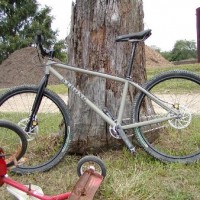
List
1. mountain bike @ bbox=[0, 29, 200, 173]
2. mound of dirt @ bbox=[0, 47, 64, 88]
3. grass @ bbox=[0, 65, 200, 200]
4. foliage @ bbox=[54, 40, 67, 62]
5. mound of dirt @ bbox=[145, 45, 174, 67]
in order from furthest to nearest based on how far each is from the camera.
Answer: foliage @ bbox=[54, 40, 67, 62], mound of dirt @ bbox=[145, 45, 174, 67], mound of dirt @ bbox=[0, 47, 64, 88], mountain bike @ bbox=[0, 29, 200, 173], grass @ bbox=[0, 65, 200, 200]

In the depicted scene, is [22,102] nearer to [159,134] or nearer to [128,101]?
[128,101]

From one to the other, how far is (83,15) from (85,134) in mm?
1123

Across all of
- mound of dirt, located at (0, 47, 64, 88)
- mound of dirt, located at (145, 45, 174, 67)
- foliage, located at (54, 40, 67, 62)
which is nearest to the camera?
mound of dirt, located at (0, 47, 64, 88)

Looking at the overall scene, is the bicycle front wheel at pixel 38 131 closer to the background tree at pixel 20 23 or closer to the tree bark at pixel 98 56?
the tree bark at pixel 98 56

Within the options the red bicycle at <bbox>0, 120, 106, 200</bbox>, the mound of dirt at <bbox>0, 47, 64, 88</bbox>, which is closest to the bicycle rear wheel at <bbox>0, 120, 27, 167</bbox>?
the red bicycle at <bbox>0, 120, 106, 200</bbox>

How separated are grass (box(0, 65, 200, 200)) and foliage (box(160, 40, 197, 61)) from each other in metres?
17.4

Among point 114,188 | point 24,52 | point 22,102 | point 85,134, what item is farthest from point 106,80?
point 24,52

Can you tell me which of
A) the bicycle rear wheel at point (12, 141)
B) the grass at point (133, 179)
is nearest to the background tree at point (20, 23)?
the bicycle rear wheel at point (12, 141)

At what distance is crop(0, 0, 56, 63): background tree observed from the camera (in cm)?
2112

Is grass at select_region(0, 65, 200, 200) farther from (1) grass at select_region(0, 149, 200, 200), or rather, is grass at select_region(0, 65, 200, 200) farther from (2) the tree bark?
(2) the tree bark

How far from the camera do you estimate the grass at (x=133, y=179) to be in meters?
3.07

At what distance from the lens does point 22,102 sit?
405 centimetres

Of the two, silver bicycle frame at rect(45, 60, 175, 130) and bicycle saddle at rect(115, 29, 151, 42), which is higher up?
bicycle saddle at rect(115, 29, 151, 42)

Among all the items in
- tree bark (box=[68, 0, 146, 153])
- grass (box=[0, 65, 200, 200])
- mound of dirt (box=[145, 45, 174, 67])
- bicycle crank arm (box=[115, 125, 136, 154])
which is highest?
mound of dirt (box=[145, 45, 174, 67])
